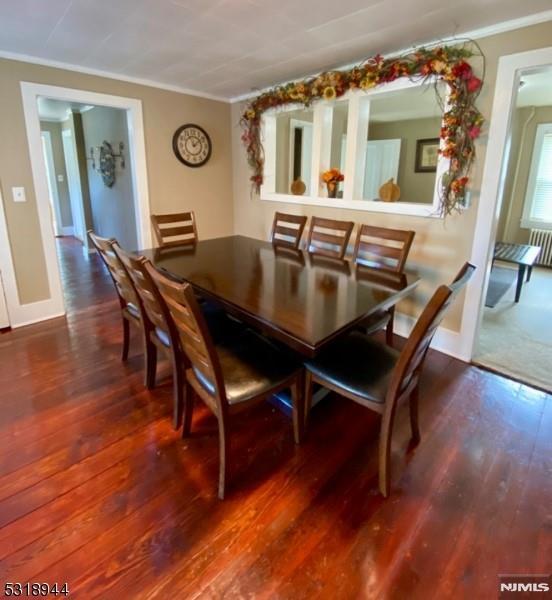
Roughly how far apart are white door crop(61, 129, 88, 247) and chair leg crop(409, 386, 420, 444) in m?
5.87

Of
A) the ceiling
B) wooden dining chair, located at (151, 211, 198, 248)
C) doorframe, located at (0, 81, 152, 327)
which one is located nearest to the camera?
the ceiling

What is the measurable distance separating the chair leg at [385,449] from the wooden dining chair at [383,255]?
77cm

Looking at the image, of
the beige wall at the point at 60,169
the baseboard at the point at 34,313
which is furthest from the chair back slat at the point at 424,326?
the beige wall at the point at 60,169

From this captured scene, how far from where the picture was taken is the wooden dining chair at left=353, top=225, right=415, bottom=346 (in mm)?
2277

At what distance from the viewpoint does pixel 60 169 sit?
6.99 m

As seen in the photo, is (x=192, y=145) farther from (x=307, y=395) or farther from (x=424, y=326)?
(x=424, y=326)

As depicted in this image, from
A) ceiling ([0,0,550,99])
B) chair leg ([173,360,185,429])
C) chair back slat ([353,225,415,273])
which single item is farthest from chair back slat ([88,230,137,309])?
chair back slat ([353,225,415,273])

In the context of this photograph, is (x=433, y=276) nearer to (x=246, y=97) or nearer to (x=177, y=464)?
(x=177, y=464)

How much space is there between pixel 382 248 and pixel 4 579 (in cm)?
248

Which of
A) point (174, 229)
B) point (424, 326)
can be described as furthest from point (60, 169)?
point (424, 326)

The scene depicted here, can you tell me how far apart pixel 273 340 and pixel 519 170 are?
18.2 feet

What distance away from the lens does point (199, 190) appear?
170 inches

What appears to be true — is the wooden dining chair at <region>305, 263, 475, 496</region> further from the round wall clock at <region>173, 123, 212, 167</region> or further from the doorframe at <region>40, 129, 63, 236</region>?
the doorframe at <region>40, 129, 63, 236</region>

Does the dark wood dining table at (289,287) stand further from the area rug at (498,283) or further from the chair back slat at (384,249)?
the area rug at (498,283)
